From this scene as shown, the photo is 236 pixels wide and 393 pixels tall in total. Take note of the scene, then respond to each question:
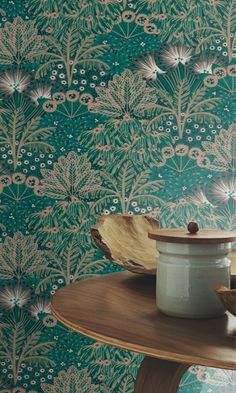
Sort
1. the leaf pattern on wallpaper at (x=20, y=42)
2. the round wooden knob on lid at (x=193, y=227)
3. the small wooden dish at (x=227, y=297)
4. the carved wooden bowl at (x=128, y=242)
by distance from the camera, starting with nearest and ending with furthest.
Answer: the small wooden dish at (x=227, y=297) < the round wooden knob on lid at (x=193, y=227) < the carved wooden bowl at (x=128, y=242) < the leaf pattern on wallpaper at (x=20, y=42)

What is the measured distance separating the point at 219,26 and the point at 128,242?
95cm

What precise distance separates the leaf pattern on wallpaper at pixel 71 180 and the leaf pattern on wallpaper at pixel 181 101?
28cm

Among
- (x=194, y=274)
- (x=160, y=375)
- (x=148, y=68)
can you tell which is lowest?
(x=160, y=375)

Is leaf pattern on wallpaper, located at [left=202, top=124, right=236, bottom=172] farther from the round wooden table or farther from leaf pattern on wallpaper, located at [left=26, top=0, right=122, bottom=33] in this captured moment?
the round wooden table

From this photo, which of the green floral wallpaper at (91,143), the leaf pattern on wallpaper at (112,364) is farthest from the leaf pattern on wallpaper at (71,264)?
the leaf pattern on wallpaper at (112,364)

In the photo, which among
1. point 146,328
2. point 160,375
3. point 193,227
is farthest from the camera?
point 160,375

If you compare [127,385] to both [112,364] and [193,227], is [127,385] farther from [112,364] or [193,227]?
[193,227]

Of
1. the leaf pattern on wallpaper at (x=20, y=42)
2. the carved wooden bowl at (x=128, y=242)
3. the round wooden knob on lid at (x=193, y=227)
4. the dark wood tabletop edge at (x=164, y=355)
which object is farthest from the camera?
the leaf pattern on wallpaper at (x=20, y=42)

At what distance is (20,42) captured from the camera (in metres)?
1.96

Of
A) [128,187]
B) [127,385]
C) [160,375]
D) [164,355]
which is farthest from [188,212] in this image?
[164,355]

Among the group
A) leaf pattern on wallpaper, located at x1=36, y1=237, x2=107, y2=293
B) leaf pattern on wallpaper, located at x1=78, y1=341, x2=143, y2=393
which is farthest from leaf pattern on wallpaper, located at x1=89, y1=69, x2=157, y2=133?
leaf pattern on wallpaper, located at x1=78, y1=341, x2=143, y2=393

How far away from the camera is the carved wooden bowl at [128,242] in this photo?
136 cm

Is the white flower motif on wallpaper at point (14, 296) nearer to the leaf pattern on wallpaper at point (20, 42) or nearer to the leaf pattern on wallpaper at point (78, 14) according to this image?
the leaf pattern on wallpaper at point (20, 42)

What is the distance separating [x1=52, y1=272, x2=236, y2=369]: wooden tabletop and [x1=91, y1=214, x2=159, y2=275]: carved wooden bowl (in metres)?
0.07
